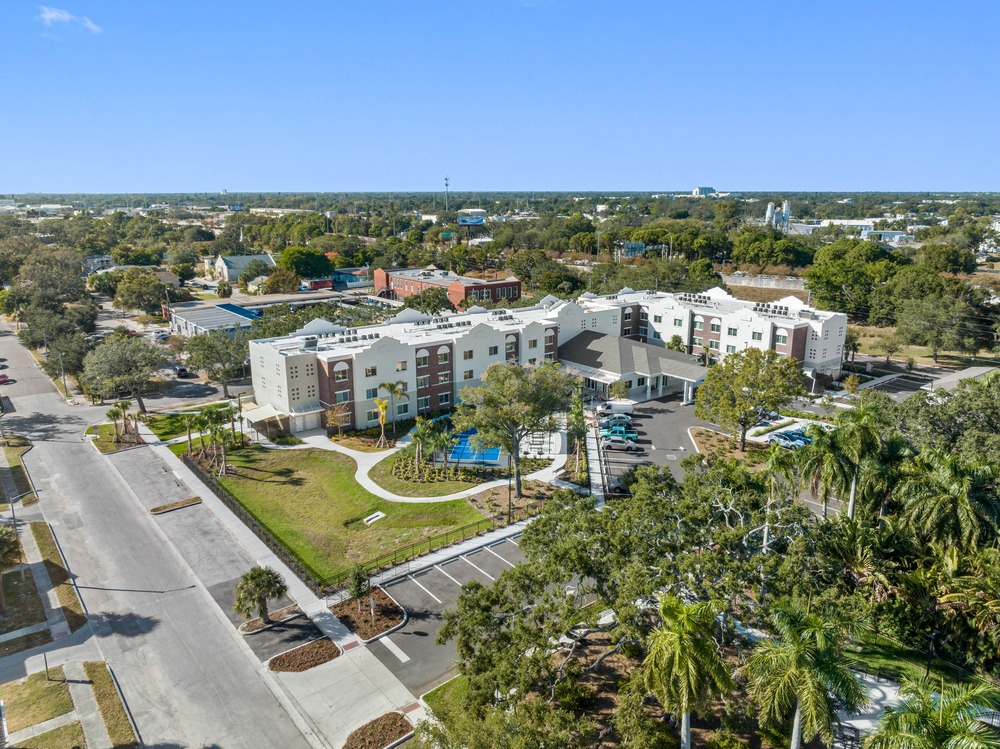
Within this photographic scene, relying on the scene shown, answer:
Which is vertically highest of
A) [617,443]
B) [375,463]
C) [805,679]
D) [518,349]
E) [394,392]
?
[805,679]

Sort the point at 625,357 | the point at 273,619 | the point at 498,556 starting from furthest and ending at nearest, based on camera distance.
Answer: the point at 625,357, the point at 498,556, the point at 273,619

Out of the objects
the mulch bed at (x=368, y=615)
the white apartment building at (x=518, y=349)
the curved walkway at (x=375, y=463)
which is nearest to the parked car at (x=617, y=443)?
the curved walkway at (x=375, y=463)

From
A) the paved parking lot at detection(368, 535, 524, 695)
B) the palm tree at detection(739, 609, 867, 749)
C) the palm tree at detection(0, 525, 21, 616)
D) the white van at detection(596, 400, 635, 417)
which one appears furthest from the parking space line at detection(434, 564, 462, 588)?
the white van at detection(596, 400, 635, 417)

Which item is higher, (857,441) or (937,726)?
(857,441)

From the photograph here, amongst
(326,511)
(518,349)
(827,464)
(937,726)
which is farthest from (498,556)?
(518,349)

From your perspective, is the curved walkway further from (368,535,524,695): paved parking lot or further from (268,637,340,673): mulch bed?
(268,637,340,673): mulch bed

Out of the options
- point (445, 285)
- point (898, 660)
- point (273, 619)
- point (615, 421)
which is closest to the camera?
point (898, 660)

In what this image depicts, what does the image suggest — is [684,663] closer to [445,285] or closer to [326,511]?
[326,511]
